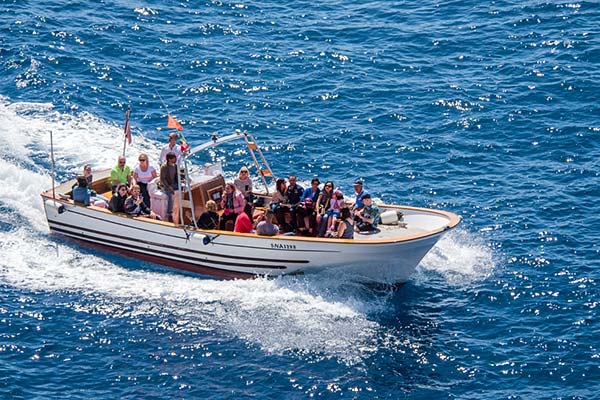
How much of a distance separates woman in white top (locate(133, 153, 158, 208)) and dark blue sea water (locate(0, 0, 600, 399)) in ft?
7.18

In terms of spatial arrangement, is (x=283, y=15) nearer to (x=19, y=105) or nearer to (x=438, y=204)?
(x=19, y=105)

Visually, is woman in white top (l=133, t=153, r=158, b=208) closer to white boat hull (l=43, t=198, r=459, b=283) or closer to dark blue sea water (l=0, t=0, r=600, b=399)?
white boat hull (l=43, t=198, r=459, b=283)

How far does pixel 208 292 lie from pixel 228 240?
1.56 m

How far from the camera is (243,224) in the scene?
99.2 ft

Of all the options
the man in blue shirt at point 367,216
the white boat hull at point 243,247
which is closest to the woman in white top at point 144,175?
the white boat hull at point 243,247

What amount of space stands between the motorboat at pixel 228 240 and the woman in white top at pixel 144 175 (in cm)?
74

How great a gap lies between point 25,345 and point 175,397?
180 inches

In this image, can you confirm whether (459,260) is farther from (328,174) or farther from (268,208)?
(328,174)

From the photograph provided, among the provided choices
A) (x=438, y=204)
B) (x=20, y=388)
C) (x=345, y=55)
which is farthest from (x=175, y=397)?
(x=345, y=55)

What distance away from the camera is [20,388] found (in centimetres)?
2542

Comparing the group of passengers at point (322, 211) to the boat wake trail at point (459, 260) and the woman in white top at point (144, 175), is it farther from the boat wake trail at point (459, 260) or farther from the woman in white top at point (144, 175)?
the woman in white top at point (144, 175)

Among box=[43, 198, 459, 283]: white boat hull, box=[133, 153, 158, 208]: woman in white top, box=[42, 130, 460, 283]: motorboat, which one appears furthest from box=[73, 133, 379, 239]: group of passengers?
box=[43, 198, 459, 283]: white boat hull

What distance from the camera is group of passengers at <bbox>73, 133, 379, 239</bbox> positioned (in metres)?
29.9

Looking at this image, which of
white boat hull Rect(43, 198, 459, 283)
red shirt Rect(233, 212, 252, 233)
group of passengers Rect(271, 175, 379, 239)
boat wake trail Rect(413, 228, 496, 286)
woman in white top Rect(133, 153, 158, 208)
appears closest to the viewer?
white boat hull Rect(43, 198, 459, 283)
